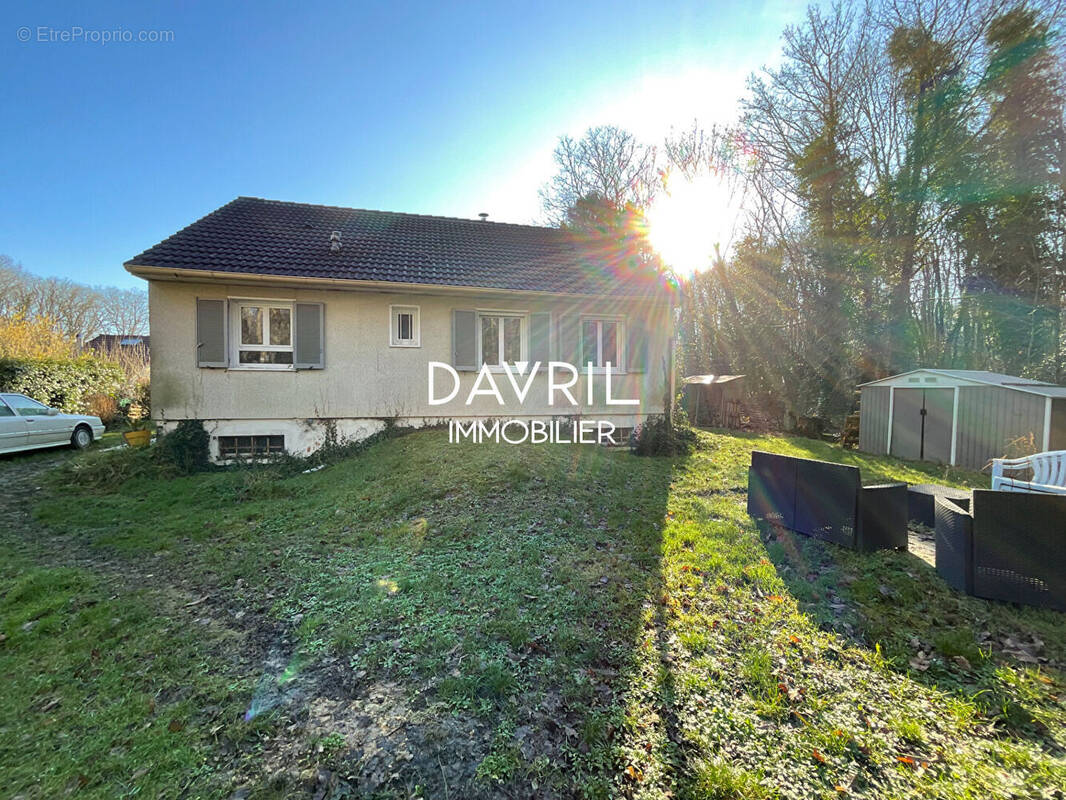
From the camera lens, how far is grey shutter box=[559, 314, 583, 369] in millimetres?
10352

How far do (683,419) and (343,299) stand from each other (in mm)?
8567

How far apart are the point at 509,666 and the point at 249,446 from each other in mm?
8274

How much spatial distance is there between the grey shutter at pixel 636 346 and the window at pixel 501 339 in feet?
8.67

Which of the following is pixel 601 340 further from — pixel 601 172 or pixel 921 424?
pixel 601 172

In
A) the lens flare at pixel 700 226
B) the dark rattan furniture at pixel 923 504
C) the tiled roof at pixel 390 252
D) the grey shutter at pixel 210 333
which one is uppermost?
the lens flare at pixel 700 226

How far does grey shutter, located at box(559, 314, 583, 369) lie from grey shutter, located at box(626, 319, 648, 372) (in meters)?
1.29

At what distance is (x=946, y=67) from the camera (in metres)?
14.2

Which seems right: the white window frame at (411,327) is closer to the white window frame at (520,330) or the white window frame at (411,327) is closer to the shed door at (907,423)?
the white window frame at (520,330)

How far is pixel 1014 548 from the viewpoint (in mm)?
3422

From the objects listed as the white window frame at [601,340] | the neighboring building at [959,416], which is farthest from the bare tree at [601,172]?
the neighboring building at [959,416]

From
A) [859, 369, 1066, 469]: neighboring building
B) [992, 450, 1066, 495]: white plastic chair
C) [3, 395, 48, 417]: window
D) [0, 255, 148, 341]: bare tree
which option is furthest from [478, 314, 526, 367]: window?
[0, 255, 148, 341]: bare tree

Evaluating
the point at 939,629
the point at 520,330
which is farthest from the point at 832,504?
the point at 520,330

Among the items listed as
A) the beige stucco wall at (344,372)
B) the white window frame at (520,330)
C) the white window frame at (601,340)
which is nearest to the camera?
the beige stucco wall at (344,372)

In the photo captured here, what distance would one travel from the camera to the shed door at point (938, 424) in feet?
34.7
